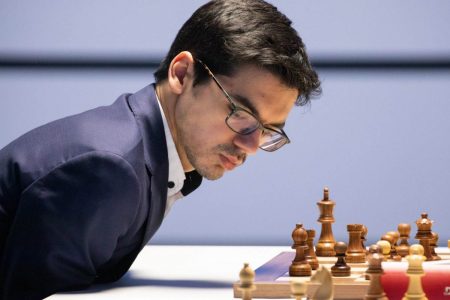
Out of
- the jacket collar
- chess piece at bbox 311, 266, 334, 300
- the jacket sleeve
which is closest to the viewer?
chess piece at bbox 311, 266, 334, 300

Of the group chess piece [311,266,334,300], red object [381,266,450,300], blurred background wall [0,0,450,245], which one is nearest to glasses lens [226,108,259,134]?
red object [381,266,450,300]

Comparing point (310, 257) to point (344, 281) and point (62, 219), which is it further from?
point (62, 219)

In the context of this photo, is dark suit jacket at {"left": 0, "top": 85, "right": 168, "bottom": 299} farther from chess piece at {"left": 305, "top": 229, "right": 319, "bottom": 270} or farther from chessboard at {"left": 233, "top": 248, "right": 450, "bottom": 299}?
chess piece at {"left": 305, "top": 229, "right": 319, "bottom": 270}

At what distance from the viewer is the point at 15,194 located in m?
1.66

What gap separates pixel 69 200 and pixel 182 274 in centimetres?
42

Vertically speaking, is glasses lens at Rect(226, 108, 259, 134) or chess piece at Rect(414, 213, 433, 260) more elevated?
glasses lens at Rect(226, 108, 259, 134)

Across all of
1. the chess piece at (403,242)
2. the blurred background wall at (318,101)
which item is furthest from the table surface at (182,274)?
the blurred background wall at (318,101)

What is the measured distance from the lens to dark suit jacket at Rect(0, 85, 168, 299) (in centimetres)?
159

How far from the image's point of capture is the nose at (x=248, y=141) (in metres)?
1.76

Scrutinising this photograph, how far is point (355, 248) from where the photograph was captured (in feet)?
6.84

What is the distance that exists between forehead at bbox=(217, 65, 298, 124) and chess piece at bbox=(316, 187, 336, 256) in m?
0.49

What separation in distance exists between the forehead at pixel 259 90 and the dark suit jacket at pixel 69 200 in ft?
0.63

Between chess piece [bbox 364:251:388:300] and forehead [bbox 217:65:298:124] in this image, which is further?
forehead [bbox 217:65:298:124]

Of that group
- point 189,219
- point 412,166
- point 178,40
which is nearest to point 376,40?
point 412,166
